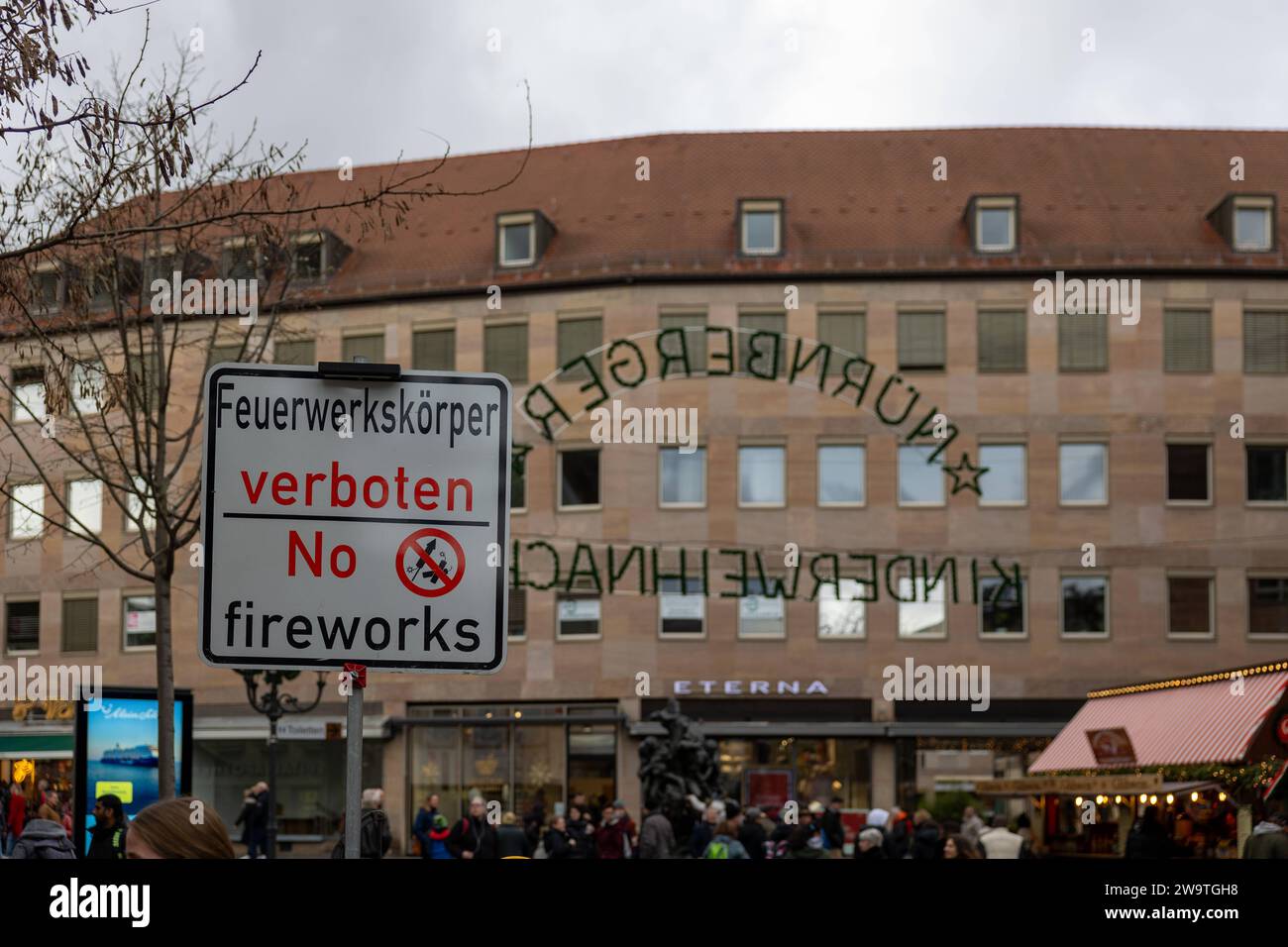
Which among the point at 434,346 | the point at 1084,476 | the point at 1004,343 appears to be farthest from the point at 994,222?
the point at 434,346

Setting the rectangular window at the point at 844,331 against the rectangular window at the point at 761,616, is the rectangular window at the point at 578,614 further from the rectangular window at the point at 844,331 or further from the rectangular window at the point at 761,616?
the rectangular window at the point at 844,331

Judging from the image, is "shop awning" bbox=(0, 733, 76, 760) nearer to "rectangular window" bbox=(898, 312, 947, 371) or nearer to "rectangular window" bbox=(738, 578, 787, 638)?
"rectangular window" bbox=(738, 578, 787, 638)

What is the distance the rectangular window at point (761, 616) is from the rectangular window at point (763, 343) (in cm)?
545

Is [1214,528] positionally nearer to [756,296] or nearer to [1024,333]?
[1024,333]

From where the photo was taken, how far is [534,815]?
4006cm

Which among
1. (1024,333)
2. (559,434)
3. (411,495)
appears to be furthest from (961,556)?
(411,495)

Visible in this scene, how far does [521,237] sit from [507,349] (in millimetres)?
3410

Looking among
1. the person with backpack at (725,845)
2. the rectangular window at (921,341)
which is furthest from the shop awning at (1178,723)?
the rectangular window at (921,341)

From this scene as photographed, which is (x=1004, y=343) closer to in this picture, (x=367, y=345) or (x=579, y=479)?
(x=579, y=479)

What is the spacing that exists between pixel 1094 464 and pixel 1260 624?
5761 millimetres

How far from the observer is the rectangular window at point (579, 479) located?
46656 mm

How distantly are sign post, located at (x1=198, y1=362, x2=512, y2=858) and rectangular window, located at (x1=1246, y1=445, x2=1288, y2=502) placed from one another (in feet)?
148

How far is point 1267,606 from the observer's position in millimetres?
45312

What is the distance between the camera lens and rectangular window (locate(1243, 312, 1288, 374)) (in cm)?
4600
